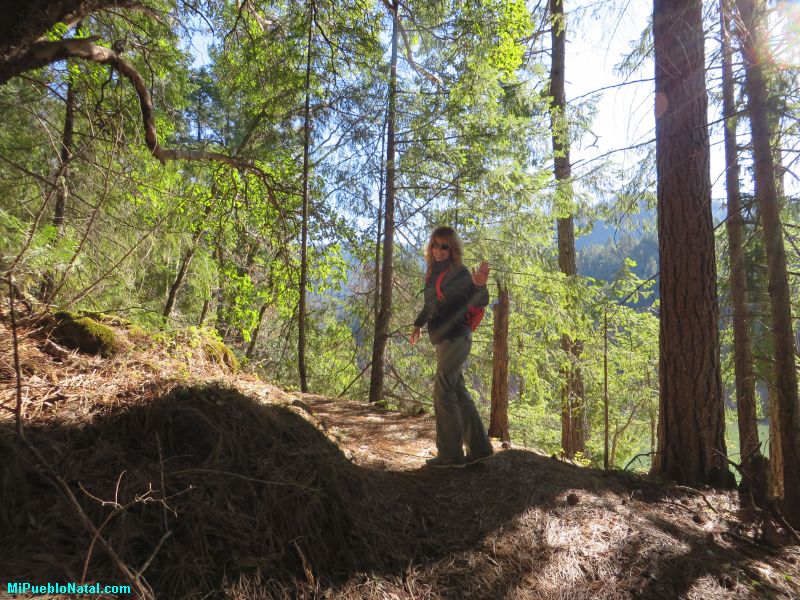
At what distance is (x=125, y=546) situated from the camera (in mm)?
1707

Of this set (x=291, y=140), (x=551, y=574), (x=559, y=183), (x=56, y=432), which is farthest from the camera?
(x=559, y=183)

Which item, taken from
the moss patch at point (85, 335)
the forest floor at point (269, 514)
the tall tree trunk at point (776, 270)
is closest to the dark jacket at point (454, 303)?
the forest floor at point (269, 514)

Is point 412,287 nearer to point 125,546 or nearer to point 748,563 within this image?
point 748,563

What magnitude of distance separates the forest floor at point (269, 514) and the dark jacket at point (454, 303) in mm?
1139

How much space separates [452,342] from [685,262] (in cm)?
247

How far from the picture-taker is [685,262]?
13.9 ft

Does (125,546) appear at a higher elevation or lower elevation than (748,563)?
higher

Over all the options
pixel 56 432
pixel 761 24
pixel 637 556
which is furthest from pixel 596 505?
pixel 761 24

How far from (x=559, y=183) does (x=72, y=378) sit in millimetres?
8377

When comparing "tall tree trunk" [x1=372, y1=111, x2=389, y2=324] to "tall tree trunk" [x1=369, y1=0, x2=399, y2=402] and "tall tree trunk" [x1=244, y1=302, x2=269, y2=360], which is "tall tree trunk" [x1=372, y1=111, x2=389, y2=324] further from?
"tall tree trunk" [x1=244, y1=302, x2=269, y2=360]

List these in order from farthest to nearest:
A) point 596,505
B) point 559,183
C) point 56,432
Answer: point 559,183 < point 596,505 < point 56,432

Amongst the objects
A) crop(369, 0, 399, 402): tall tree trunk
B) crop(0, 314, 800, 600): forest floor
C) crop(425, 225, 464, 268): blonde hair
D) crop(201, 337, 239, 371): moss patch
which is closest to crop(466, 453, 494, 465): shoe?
crop(0, 314, 800, 600): forest floor

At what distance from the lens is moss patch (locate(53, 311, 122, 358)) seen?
2.90m

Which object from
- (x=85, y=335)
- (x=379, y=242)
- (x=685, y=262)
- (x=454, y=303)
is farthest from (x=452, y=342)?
(x=379, y=242)
